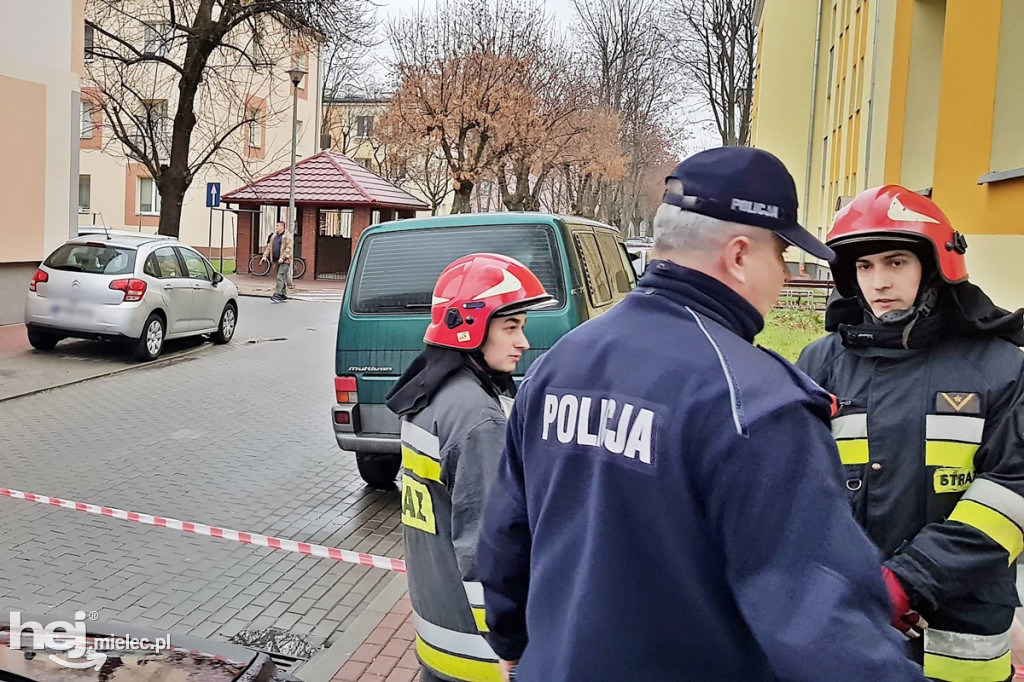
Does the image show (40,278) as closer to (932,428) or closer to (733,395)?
(932,428)

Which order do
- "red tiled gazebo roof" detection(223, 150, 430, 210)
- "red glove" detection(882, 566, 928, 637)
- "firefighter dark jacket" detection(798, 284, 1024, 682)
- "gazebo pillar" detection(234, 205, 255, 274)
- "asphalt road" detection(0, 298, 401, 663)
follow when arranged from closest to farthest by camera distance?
1. "red glove" detection(882, 566, 928, 637)
2. "firefighter dark jacket" detection(798, 284, 1024, 682)
3. "asphalt road" detection(0, 298, 401, 663)
4. "red tiled gazebo roof" detection(223, 150, 430, 210)
5. "gazebo pillar" detection(234, 205, 255, 274)

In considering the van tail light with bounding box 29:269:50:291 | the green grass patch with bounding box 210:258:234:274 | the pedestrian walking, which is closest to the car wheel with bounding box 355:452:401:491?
the van tail light with bounding box 29:269:50:291

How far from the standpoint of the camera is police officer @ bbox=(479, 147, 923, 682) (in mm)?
1502

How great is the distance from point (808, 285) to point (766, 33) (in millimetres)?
17694

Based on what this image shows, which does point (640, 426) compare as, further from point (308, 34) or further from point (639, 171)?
point (639, 171)

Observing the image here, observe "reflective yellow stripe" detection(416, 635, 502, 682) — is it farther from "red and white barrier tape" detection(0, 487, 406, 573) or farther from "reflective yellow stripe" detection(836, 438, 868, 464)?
"red and white barrier tape" detection(0, 487, 406, 573)

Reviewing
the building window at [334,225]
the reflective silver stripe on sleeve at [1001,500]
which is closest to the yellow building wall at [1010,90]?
the reflective silver stripe on sleeve at [1001,500]

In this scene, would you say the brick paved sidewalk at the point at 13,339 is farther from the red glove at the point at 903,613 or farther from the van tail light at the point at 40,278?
the red glove at the point at 903,613

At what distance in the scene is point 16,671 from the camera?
2.52 m

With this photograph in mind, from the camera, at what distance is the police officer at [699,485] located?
4.93 feet

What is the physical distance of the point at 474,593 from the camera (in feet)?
8.57

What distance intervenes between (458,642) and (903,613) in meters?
1.23

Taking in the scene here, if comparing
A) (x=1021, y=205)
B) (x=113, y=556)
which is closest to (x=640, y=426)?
(x=113, y=556)

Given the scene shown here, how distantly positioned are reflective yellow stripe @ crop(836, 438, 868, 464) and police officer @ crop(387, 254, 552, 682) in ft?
3.02
